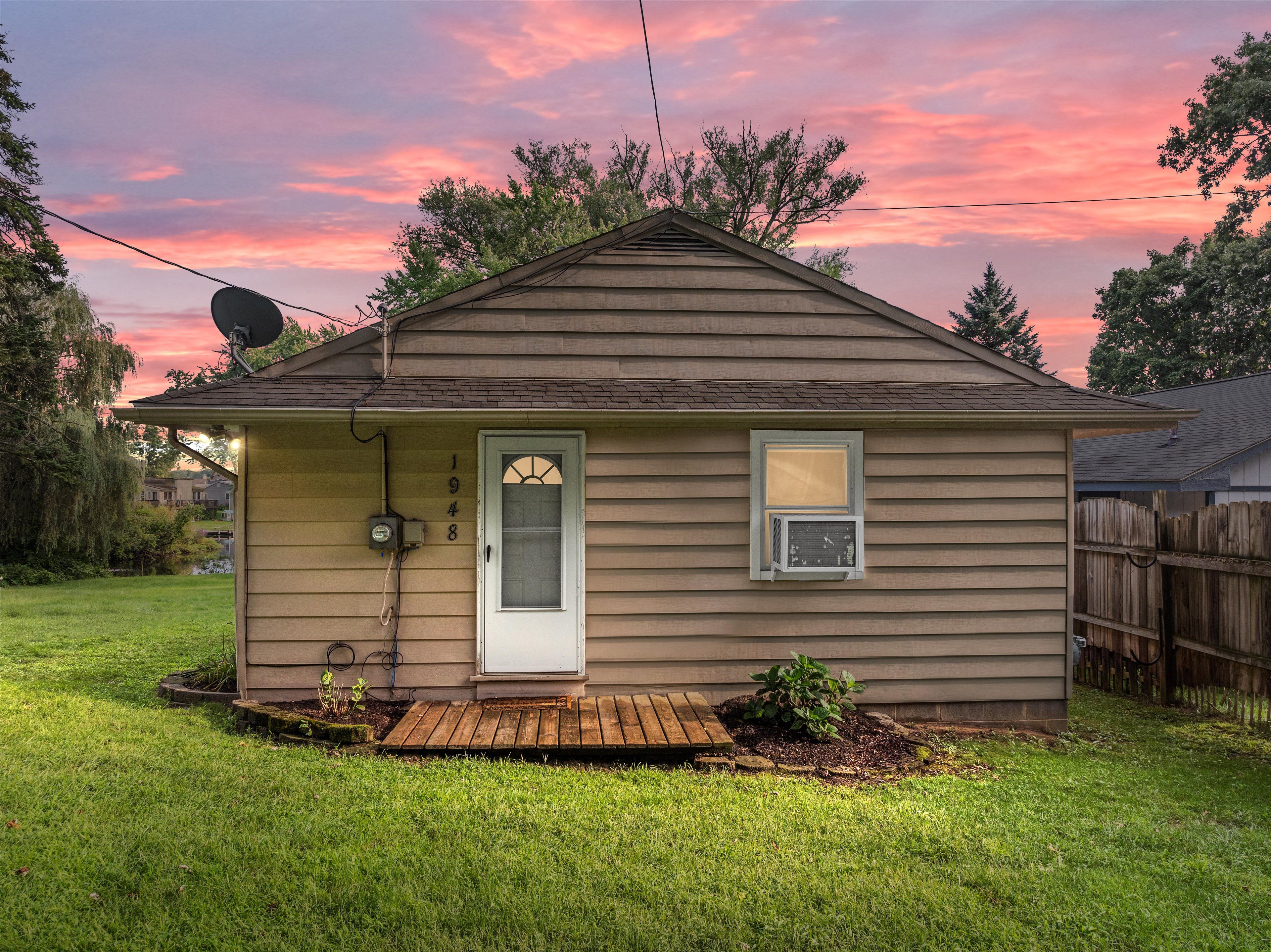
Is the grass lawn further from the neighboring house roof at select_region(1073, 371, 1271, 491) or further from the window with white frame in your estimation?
the neighboring house roof at select_region(1073, 371, 1271, 491)

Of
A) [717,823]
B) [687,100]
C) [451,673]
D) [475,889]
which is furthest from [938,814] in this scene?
[687,100]

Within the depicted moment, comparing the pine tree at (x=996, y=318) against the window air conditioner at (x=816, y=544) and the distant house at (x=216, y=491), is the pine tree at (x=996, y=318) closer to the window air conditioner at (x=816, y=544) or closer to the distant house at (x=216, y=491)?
the window air conditioner at (x=816, y=544)

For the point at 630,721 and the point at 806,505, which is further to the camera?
the point at 806,505

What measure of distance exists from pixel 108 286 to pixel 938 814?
67.4 ft

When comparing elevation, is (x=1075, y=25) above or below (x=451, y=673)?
above

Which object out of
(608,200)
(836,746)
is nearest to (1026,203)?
(836,746)

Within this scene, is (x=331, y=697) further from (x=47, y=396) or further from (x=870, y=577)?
(x=47, y=396)

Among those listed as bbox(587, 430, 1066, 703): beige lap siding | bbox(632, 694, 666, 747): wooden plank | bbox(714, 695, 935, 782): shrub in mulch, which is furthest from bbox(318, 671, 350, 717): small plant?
bbox(714, 695, 935, 782): shrub in mulch

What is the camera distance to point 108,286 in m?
16.9

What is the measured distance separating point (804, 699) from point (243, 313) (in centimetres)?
506

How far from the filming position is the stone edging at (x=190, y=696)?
5164mm

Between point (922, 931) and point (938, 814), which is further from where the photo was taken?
point (938, 814)

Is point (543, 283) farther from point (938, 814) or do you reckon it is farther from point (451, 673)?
point (938, 814)

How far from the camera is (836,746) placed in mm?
4430
